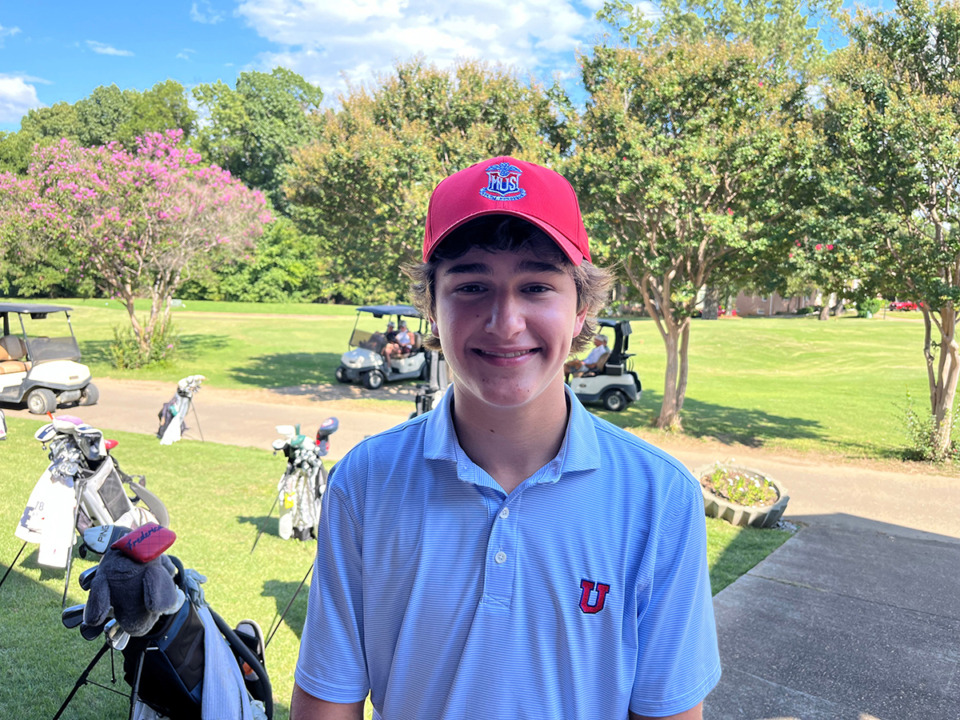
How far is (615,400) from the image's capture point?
662 inches

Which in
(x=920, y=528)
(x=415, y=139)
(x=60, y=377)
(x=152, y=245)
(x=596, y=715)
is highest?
(x=415, y=139)

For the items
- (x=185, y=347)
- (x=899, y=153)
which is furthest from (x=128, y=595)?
(x=185, y=347)

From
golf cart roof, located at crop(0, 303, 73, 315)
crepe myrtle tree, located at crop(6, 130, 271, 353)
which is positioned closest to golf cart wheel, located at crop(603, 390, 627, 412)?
golf cart roof, located at crop(0, 303, 73, 315)

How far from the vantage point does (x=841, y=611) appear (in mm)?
5793

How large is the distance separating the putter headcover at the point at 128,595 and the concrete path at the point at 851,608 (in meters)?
3.07

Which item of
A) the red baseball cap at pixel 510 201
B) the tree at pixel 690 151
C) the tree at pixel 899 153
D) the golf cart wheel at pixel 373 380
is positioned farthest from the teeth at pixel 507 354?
the golf cart wheel at pixel 373 380

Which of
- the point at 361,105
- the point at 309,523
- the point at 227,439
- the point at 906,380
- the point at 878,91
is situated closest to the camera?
the point at 309,523

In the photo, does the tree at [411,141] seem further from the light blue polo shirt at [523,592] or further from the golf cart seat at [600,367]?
the light blue polo shirt at [523,592]

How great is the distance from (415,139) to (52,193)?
10560mm

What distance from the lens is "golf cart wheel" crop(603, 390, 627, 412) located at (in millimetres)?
16812

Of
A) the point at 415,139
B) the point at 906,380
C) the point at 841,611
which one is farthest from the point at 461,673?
the point at 906,380

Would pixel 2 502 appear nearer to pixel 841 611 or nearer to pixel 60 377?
pixel 60 377

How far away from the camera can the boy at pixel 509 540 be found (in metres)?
1.44

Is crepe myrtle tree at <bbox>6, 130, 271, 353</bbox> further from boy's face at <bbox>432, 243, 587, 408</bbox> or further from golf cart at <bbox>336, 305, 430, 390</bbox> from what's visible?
boy's face at <bbox>432, 243, 587, 408</bbox>
